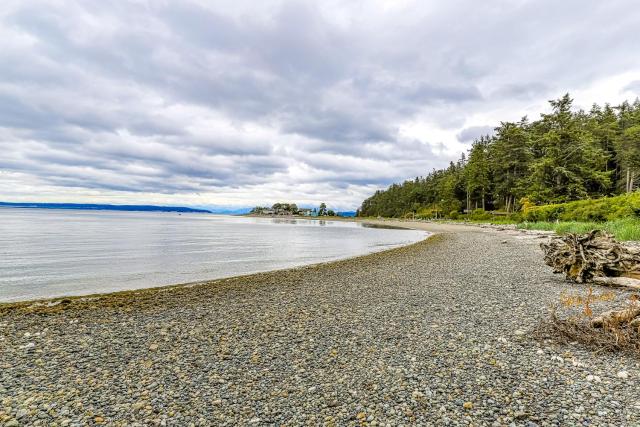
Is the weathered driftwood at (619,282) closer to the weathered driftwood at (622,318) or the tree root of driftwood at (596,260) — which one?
the tree root of driftwood at (596,260)

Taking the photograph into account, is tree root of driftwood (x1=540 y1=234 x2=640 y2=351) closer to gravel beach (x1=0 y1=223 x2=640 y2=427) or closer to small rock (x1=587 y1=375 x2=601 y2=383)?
gravel beach (x1=0 y1=223 x2=640 y2=427)

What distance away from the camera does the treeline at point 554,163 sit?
54750 mm

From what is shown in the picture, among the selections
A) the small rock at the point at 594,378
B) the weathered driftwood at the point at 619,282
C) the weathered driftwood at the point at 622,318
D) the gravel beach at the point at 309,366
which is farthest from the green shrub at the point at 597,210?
the small rock at the point at 594,378

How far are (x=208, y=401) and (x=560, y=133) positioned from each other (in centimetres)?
7065

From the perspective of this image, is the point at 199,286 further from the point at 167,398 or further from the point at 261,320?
the point at 167,398

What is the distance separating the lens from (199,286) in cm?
1261

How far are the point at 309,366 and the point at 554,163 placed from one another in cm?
6570

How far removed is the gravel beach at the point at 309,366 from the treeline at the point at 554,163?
56655 mm

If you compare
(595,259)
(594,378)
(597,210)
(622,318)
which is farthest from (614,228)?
(594,378)

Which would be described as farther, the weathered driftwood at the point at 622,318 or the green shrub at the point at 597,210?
the green shrub at the point at 597,210

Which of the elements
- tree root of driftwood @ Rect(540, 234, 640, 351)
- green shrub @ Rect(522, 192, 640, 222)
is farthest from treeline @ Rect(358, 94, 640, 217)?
tree root of driftwood @ Rect(540, 234, 640, 351)

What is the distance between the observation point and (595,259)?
10.5 m

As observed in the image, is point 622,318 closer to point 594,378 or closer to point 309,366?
point 594,378

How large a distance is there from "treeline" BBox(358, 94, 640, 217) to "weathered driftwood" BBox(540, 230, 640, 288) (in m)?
48.8
